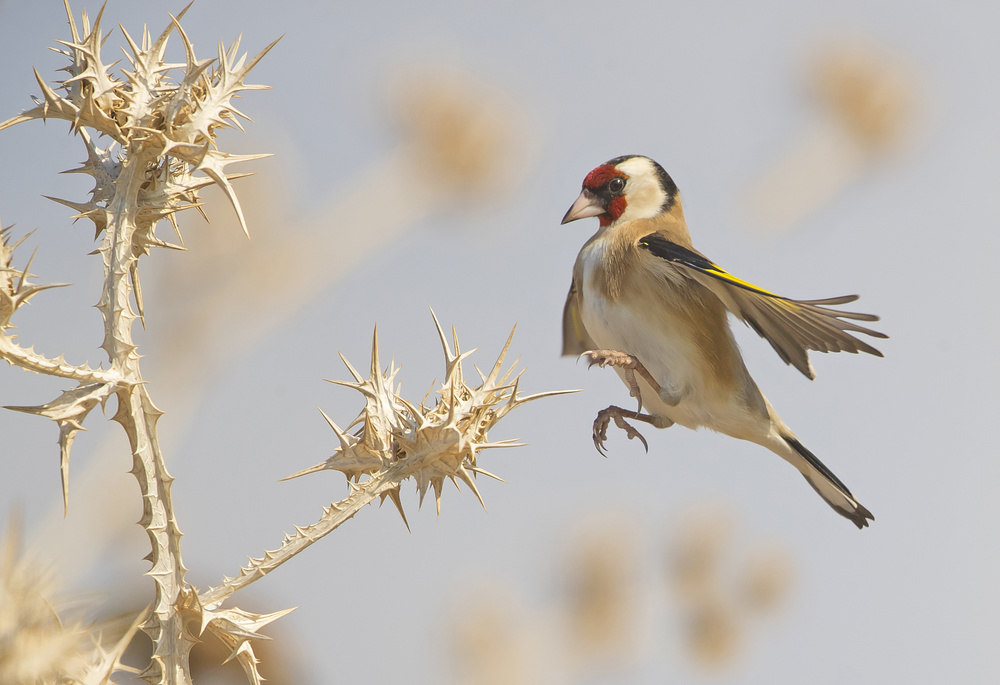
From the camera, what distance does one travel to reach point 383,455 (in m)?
1.14

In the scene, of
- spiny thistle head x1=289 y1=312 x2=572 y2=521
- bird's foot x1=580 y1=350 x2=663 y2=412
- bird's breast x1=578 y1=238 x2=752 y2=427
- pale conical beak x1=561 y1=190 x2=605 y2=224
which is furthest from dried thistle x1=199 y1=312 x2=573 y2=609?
pale conical beak x1=561 y1=190 x2=605 y2=224

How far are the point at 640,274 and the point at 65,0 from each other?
1.40 metres

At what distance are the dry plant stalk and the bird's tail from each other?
129 centimetres

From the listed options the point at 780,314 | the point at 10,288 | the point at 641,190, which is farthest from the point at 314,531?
the point at 641,190

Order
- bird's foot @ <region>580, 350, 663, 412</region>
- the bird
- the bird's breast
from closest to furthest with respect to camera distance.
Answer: bird's foot @ <region>580, 350, 663, 412</region> → the bird → the bird's breast

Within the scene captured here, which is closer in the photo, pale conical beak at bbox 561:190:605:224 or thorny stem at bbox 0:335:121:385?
thorny stem at bbox 0:335:121:385

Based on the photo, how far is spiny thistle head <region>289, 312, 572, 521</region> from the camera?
3.63 ft

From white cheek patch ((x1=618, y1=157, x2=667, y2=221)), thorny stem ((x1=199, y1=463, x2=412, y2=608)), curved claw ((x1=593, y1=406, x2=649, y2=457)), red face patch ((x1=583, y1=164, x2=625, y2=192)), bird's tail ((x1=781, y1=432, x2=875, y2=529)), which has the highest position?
red face patch ((x1=583, y1=164, x2=625, y2=192))

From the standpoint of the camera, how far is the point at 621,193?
91.9 inches

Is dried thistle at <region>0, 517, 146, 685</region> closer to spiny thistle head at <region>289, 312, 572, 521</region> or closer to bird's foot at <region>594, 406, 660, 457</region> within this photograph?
spiny thistle head at <region>289, 312, 572, 521</region>

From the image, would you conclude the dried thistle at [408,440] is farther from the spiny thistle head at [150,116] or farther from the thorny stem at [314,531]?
the spiny thistle head at [150,116]

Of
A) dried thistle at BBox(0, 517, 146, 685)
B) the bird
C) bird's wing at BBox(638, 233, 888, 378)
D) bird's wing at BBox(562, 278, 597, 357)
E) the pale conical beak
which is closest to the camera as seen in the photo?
dried thistle at BBox(0, 517, 146, 685)

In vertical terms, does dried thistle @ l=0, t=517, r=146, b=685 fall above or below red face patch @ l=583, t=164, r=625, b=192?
below

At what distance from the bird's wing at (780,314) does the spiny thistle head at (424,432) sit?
0.66 metres
